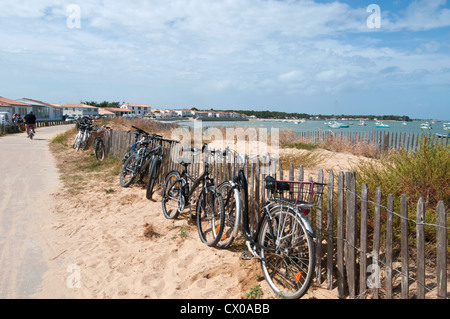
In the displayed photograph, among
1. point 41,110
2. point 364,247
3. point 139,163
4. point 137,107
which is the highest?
point 137,107

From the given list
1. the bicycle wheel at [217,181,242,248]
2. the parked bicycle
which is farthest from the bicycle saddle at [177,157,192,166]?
the parked bicycle

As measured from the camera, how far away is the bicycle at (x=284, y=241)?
356 cm

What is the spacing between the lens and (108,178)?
952cm

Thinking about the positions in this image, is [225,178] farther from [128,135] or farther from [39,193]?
[128,135]

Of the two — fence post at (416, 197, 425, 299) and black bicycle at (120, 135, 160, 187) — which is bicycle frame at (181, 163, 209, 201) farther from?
fence post at (416, 197, 425, 299)

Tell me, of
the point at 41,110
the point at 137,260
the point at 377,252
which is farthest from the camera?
the point at 41,110

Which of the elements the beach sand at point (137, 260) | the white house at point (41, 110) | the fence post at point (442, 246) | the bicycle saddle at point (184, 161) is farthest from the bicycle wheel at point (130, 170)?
the white house at point (41, 110)

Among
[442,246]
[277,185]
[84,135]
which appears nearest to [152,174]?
[277,185]

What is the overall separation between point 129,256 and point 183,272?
97 centimetres

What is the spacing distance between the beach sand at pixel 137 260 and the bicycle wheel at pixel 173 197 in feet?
0.61

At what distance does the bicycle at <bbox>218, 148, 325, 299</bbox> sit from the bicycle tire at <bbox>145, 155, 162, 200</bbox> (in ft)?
12.0

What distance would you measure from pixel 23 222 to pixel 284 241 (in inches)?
187

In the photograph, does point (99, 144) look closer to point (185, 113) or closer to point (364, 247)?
point (364, 247)

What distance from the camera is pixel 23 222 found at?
597cm
